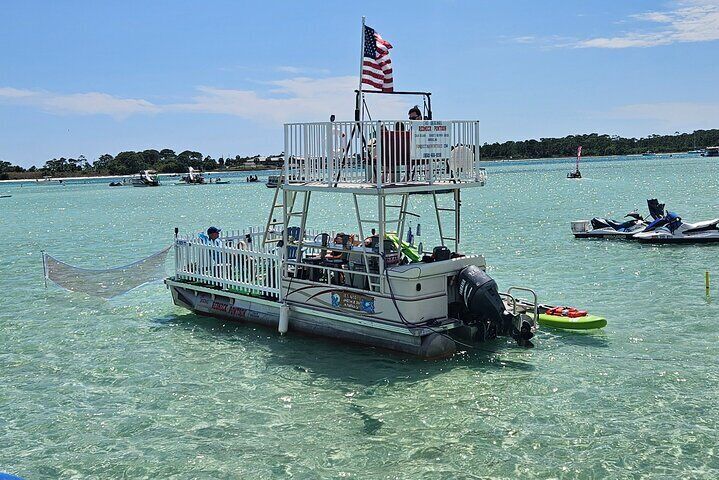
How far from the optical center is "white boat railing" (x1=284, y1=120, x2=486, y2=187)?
14.7 meters

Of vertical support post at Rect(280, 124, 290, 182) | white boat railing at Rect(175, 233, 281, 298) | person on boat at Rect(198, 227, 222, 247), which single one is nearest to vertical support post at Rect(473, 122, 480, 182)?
vertical support post at Rect(280, 124, 290, 182)

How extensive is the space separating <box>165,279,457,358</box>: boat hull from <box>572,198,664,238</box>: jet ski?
855 inches

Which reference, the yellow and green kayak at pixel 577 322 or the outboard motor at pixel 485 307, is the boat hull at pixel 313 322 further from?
the yellow and green kayak at pixel 577 322

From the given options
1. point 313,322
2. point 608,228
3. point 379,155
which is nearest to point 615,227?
point 608,228

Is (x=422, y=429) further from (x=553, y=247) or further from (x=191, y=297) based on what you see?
(x=553, y=247)

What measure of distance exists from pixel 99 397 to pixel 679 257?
22.1m

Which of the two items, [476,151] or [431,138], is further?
[476,151]

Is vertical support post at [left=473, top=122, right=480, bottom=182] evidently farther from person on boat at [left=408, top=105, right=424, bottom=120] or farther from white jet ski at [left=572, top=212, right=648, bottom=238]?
white jet ski at [left=572, top=212, right=648, bottom=238]

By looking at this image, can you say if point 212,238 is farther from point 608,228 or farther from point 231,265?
point 608,228

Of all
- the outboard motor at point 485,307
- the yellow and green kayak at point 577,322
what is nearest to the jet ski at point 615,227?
the yellow and green kayak at point 577,322

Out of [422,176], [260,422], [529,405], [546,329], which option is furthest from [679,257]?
[260,422]

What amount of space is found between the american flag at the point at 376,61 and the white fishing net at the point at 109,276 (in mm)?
7861

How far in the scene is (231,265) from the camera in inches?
704

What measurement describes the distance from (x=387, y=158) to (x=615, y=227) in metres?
23.8
